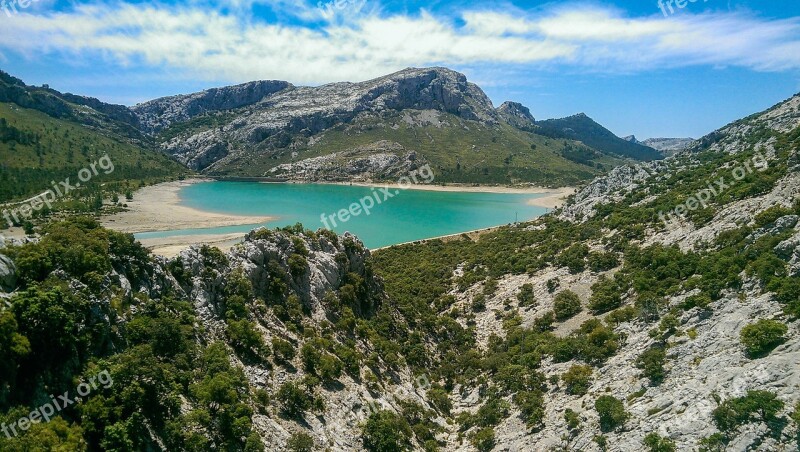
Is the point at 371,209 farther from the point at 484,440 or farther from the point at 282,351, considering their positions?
the point at 484,440

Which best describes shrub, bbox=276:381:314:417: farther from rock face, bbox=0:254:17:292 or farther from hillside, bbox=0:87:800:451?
rock face, bbox=0:254:17:292

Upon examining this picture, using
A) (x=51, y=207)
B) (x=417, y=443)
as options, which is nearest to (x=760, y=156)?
(x=417, y=443)

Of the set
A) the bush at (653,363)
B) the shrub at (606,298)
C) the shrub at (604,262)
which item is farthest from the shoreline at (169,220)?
the bush at (653,363)

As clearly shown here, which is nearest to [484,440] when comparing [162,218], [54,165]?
[162,218]

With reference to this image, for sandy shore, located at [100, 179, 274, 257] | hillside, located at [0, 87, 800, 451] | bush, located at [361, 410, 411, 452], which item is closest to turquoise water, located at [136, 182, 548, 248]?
sandy shore, located at [100, 179, 274, 257]

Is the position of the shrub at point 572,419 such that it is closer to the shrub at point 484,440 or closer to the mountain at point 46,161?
the shrub at point 484,440

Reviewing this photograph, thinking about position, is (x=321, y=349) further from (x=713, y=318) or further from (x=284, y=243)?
(x=713, y=318)
